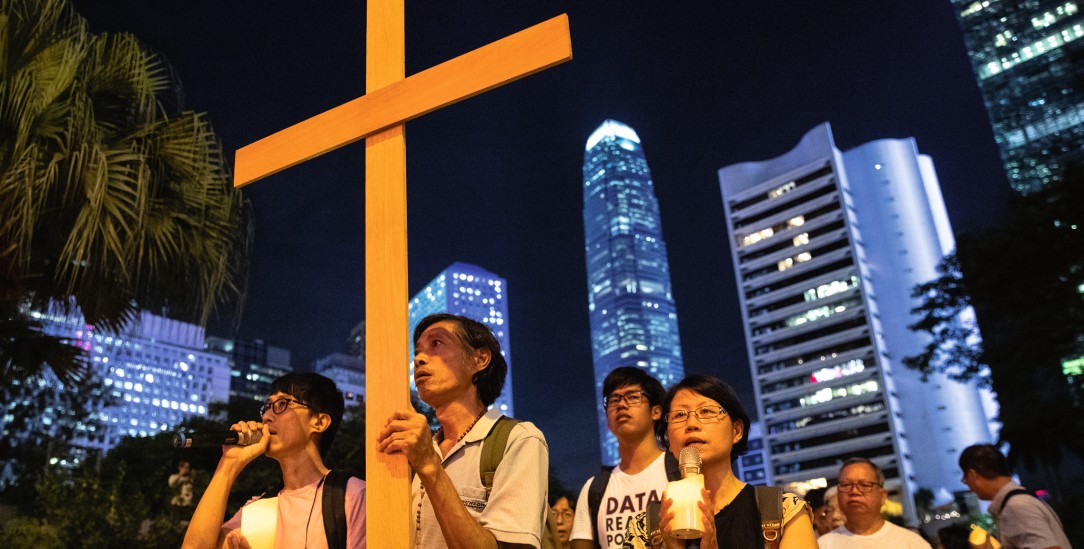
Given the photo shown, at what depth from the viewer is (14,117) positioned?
547 centimetres

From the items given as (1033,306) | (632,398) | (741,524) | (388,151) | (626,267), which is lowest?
(741,524)

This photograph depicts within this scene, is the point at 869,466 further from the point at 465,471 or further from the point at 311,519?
the point at 311,519

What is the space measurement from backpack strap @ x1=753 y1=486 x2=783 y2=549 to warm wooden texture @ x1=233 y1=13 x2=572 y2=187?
142cm

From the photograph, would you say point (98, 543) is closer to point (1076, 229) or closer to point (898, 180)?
point (1076, 229)

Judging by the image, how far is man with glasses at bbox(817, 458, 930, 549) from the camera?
4.09m

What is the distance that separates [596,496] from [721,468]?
1.55 meters

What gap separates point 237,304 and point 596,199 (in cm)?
18479

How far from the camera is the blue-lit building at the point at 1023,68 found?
193 feet

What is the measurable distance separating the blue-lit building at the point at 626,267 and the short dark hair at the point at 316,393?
170 meters

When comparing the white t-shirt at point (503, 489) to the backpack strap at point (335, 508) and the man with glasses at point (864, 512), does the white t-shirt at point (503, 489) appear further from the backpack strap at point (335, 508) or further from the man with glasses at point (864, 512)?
the man with glasses at point (864, 512)

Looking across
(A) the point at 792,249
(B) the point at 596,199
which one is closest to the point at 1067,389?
(A) the point at 792,249

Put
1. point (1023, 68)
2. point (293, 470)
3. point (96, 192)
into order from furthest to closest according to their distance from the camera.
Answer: point (1023, 68)
point (96, 192)
point (293, 470)

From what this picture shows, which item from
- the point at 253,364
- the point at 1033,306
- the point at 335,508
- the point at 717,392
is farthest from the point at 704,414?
the point at 253,364

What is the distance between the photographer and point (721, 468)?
267 cm
